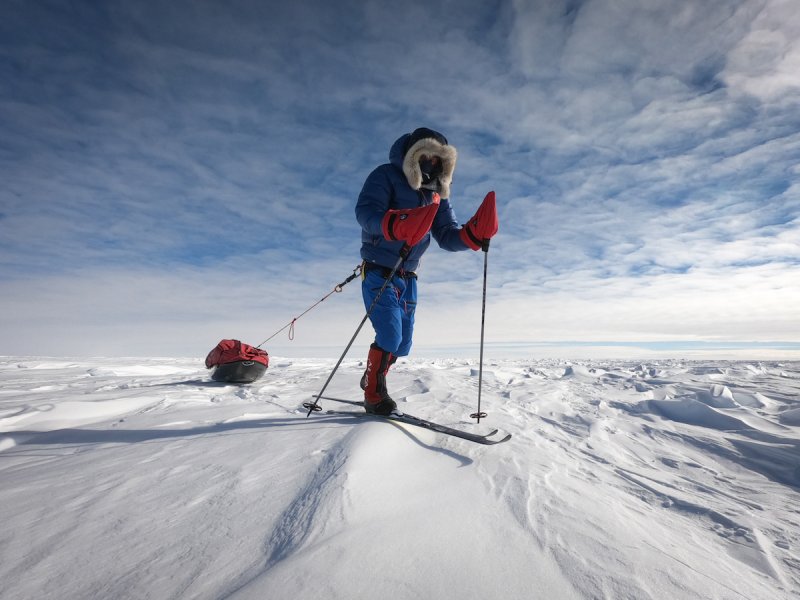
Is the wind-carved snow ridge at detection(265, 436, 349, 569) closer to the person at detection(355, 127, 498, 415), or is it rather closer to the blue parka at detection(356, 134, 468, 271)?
the person at detection(355, 127, 498, 415)

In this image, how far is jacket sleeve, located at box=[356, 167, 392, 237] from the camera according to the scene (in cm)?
266

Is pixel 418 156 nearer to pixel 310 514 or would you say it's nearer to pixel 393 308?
pixel 393 308

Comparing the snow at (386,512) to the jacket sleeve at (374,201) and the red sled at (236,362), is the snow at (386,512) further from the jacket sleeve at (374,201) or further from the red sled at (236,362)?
the red sled at (236,362)

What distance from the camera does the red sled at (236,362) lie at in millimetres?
4730

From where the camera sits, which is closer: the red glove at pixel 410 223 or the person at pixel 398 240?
the red glove at pixel 410 223

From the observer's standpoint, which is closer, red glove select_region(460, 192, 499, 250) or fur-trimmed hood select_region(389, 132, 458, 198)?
red glove select_region(460, 192, 499, 250)

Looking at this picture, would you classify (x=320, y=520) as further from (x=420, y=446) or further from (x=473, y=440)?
(x=473, y=440)

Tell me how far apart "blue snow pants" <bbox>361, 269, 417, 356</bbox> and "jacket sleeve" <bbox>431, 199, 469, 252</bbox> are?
0.47 metres


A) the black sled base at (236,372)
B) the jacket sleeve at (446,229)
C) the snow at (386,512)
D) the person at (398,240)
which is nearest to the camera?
the snow at (386,512)

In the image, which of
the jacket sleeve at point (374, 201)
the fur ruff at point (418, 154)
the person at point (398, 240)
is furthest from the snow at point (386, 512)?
the fur ruff at point (418, 154)

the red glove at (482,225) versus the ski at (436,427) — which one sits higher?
the red glove at (482,225)

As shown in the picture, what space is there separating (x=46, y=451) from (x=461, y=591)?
2505 millimetres

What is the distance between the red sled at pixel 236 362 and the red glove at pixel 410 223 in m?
3.53

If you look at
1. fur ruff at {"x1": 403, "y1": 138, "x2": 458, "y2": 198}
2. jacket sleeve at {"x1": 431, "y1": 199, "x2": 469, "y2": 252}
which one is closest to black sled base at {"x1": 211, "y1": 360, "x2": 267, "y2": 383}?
jacket sleeve at {"x1": 431, "y1": 199, "x2": 469, "y2": 252}
